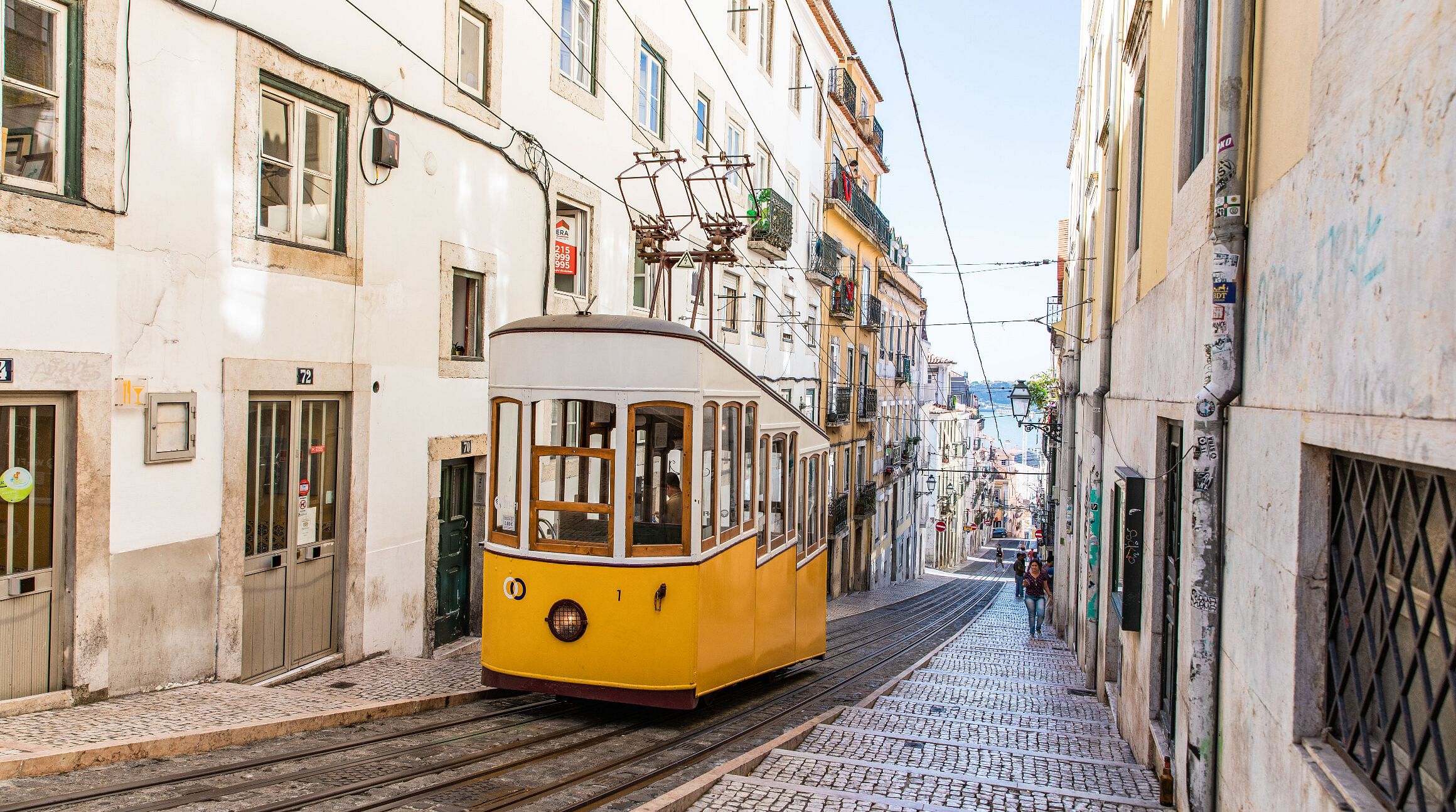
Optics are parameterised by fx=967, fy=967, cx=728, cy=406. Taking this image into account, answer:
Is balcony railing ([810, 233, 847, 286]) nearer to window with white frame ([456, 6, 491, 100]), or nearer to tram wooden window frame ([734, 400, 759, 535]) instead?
window with white frame ([456, 6, 491, 100])

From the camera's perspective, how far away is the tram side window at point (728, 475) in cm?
754

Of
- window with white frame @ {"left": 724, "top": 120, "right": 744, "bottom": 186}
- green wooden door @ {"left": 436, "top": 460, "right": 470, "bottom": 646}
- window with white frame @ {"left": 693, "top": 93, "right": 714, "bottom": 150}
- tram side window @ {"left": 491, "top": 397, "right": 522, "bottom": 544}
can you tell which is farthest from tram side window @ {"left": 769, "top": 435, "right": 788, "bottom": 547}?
window with white frame @ {"left": 724, "top": 120, "right": 744, "bottom": 186}

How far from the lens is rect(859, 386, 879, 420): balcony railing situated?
3123 centimetres

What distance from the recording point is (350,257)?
8.91 meters

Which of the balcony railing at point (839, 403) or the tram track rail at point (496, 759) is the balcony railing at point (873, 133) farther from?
the tram track rail at point (496, 759)

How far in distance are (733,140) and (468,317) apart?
11.0 m

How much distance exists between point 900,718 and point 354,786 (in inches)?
183

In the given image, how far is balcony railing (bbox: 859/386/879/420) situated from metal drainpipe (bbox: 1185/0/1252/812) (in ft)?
85.7

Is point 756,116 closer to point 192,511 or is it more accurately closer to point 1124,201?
point 1124,201

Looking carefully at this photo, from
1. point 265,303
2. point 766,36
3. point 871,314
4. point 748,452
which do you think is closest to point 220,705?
point 265,303

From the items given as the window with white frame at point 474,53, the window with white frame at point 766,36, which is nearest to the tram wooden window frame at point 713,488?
the window with white frame at point 474,53

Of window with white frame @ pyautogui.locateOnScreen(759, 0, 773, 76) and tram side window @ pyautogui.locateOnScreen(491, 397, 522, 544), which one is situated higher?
window with white frame @ pyautogui.locateOnScreen(759, 0, 773, 76)

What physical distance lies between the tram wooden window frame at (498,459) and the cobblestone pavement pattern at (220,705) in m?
1.46

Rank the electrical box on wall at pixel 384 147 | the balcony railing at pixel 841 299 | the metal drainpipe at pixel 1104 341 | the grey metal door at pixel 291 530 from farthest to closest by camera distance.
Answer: the balcony railing at pixel 841 299 → the metal drainpipe at pixel 1104 341 → the electrical box on wall at pixel 384 147 → the grey metal door at pixel 291 530
